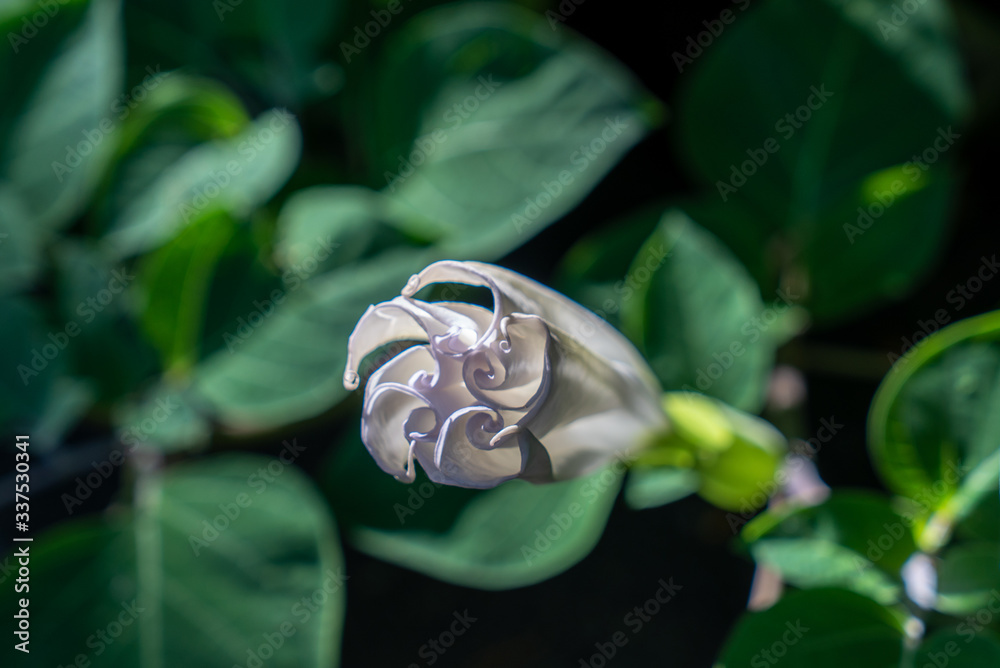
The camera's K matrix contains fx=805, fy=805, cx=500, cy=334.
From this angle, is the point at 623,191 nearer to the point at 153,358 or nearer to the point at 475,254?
the point at 475,254

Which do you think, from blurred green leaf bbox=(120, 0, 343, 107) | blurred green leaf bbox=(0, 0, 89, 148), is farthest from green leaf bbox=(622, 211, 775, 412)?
blurred green leaf bbox=(0, 0, 89, 148)

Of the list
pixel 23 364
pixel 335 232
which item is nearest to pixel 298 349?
pixel 335 232

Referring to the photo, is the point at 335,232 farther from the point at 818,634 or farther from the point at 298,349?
the point at 818,634

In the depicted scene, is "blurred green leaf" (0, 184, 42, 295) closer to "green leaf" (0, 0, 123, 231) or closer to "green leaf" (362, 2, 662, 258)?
"green leaf" (0, 0, 123, 231)

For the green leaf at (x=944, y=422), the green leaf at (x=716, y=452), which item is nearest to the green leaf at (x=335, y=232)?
the green leaf at (x=716, y=452)

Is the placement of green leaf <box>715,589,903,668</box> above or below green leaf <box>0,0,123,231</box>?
above

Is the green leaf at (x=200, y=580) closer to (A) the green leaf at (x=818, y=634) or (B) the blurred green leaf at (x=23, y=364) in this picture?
(B) the blurred green leaf at (x=23, y=364)
